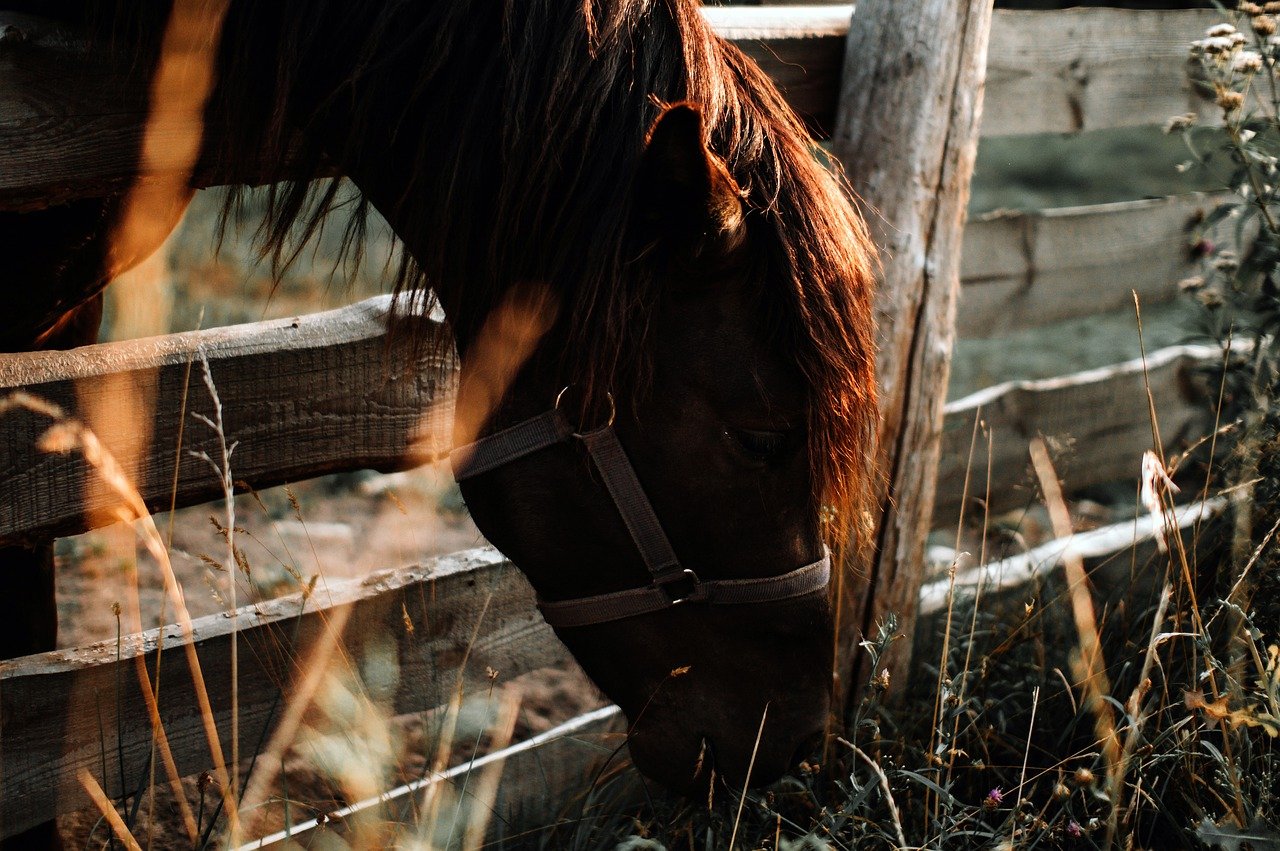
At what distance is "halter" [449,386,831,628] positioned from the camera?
5.05 feet

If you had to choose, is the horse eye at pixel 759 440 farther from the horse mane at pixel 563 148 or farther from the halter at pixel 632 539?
the halter at pixel 632 539

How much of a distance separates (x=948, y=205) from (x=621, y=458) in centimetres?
119

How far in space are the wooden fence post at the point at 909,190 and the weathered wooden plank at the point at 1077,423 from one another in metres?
0.69

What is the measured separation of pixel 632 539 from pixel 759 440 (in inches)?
10.2

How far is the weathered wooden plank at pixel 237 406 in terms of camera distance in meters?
1.65

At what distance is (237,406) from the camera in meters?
1.85

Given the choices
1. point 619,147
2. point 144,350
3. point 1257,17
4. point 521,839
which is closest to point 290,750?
point 521,839

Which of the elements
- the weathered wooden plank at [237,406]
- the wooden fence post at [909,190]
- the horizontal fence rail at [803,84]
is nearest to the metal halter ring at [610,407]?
the weathered wooden plank at [237,406]

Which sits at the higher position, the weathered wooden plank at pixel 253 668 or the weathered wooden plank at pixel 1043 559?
the weathered wooden plank at pixel 253 668

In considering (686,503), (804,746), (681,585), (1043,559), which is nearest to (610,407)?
(686,503)

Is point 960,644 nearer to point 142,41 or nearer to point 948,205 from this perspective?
point 948,205

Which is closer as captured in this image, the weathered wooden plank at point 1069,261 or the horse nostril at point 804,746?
the horse nostril at point 804,746

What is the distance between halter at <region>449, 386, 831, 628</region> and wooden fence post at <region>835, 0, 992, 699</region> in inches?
27.3

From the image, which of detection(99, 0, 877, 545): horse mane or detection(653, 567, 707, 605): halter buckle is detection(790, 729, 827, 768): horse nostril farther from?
detection(99, 0, 877, 545): horse mane
